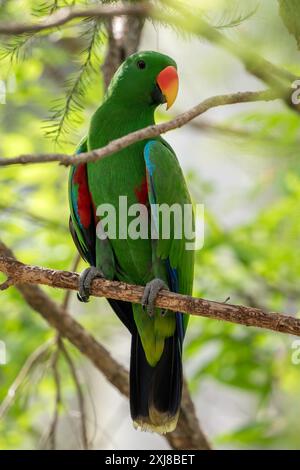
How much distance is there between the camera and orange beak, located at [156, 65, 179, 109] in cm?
258

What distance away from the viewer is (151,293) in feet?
8.04

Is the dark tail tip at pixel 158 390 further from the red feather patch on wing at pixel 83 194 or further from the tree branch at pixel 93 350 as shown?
the red feather patch on wing at pixel 83 194

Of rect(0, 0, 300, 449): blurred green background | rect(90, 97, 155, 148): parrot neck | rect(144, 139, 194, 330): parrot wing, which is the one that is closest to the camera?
rect(144, 139, 194, 330): parrot wing

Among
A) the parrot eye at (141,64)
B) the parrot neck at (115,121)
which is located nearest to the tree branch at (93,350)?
the parrot neck at (115,121)

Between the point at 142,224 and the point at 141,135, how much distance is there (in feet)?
3.09

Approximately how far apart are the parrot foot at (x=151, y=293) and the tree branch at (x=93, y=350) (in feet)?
1.80

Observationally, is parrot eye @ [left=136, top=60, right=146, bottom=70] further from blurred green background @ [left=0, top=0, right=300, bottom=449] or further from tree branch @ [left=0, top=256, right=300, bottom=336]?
tree branch @ [left=0, top=256, right=300, bottom=336]

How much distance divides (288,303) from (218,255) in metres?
0.81

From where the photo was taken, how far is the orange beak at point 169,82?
2582mm

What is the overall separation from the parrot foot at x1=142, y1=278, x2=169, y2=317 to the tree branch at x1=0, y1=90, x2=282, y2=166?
734 millimetres

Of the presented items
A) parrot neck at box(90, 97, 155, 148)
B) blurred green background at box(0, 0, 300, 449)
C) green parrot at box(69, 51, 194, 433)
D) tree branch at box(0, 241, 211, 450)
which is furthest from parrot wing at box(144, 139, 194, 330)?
tree branch at box(0, 241, 211, 450)

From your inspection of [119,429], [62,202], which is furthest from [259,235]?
[119,429]
